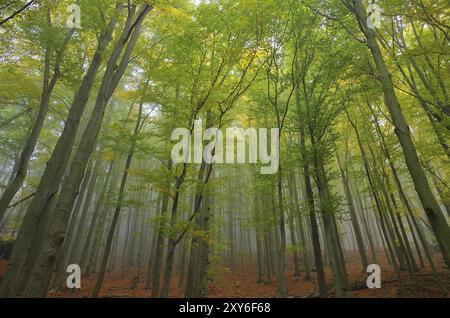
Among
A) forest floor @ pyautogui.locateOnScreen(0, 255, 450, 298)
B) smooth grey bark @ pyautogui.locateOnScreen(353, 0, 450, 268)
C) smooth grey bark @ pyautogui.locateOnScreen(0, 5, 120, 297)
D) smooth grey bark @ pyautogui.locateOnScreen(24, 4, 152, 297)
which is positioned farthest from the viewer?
forest floor @ pyautogui.locateOnScreen(0, 255, 450, 298)

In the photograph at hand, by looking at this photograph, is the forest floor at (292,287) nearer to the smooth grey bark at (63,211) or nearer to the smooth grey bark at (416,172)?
the smooth grey bark at (63,211)

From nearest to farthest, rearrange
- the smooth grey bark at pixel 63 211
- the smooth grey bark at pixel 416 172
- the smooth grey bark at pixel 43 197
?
the smooth grey bark at pixel 416 172, the smooth grey bark at pixel 63 211, the smooth grey bark at pixel 43 197

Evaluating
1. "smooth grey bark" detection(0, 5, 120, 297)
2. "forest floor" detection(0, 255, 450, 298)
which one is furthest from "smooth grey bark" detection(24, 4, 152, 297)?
"forest floor" detection(0, 255, 450, 298)

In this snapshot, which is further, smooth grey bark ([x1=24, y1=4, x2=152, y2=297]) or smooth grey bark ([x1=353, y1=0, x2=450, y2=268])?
smooth grey bark ([x1=24, y1=4, x2=152, y2=297])

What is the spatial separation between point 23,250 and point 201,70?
5857mm

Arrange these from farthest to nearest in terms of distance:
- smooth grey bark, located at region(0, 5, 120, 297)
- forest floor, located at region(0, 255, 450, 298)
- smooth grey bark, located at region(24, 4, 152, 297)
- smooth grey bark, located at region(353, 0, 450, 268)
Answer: forest floor, located at region(0, 255, 450, 298) < smooth grey bark, located at region(0, 5, 120, 297) < smooth grey bark, located at region(24, 4, 152, 297) < smooth grey bark, located at region(353, 0, 450, 268)

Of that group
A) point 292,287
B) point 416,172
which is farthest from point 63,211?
point 292,287

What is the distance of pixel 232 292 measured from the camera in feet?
41.1

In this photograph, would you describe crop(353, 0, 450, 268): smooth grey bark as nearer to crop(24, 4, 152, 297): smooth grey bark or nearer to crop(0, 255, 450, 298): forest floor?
crop(24, 4, 152, 297): smooth grey bark

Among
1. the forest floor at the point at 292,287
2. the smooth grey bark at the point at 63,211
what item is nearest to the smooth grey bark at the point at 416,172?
the smooth grey bark at the point at 63,211

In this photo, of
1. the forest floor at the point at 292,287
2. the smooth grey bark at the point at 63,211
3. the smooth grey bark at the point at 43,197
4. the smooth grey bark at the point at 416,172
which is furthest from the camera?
the forest floor at the point at 292,287

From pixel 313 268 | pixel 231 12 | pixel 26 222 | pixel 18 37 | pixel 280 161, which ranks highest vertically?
pixel 18 37
